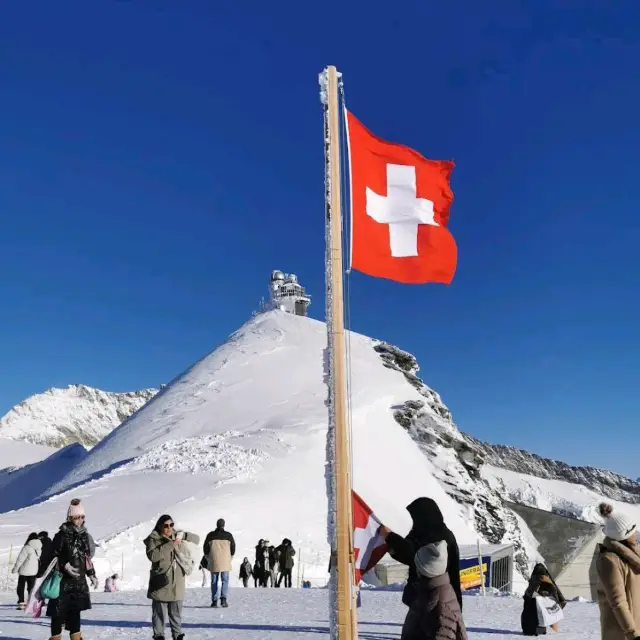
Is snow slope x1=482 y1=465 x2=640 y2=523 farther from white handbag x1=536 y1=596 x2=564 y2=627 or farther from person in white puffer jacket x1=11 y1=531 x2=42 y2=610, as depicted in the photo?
person in white puffer jacket x1=11 y1=531 x2=42 y2=610

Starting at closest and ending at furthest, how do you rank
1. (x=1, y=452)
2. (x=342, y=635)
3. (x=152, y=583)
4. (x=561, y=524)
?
(x=342, y=635) → (x=152, y=583) → (x=561, y=524) → (x=1, y=452)

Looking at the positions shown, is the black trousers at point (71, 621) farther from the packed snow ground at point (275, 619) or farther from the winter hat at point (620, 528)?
the winter hat at point (620, 528)

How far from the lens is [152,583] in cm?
827

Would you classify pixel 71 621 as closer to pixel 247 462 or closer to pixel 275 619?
pixel 275 619

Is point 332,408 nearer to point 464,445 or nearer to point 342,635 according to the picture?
point 342,635

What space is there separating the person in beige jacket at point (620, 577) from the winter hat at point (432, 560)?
53.3 inches

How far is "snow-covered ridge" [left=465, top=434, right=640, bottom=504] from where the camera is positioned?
15575cm

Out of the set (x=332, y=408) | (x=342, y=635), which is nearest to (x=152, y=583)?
(x=342, y=635)

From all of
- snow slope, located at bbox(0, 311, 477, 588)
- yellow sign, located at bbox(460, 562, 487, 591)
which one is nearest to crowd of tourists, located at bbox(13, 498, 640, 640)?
yellow sign, located at bbox(460, 562, 487, 591)

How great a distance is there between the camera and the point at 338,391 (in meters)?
6.01

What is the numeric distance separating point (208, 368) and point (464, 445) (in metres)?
28.7

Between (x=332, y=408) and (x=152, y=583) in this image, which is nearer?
(x=332, y=408)

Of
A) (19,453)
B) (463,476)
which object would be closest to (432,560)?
(463,476)

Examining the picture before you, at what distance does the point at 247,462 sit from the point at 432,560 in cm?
3555
